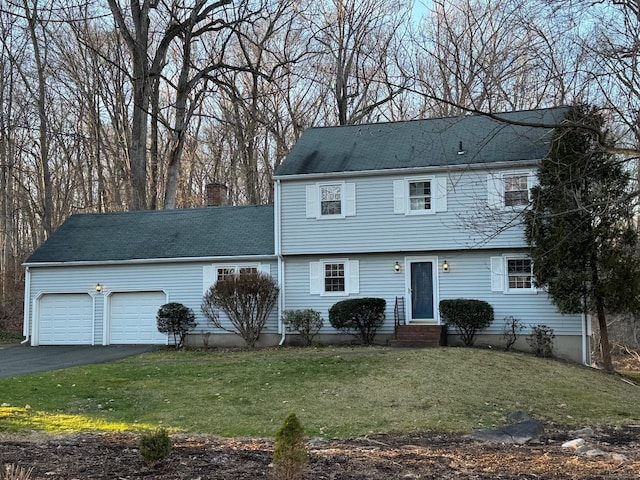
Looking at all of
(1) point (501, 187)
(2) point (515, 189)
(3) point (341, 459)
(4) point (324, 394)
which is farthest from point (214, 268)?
(3) point (341, 459)

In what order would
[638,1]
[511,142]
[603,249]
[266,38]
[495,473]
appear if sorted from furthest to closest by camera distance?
[266,38] → [511,142] → [603,249] → [638,1] → [495,473]

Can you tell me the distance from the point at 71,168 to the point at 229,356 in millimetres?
21042

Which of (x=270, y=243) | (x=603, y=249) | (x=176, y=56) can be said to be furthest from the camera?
(x=176, y=56)

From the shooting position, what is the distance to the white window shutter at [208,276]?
715 inches

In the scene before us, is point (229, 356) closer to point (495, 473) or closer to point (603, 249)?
point (603, 249)

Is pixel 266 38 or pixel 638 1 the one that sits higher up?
pixel 266 38

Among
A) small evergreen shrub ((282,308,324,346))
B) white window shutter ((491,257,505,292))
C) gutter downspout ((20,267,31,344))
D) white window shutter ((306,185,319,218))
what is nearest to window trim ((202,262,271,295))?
small evergreen shrub ((282,308,324,346))

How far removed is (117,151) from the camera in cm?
2967

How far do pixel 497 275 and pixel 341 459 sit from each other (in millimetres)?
11713

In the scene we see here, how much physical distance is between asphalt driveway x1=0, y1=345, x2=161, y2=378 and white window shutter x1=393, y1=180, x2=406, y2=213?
793 centimetres

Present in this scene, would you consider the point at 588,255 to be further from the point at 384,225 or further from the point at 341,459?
the point at 341,459

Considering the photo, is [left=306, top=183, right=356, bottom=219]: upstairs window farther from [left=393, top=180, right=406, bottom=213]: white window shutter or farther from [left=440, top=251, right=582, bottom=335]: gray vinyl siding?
[left=440, top=251, right=582, bottom=335]: gray vinyl siding

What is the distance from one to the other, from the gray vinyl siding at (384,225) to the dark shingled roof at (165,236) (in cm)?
125

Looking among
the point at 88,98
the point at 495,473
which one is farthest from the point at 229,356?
the point at 88,98
